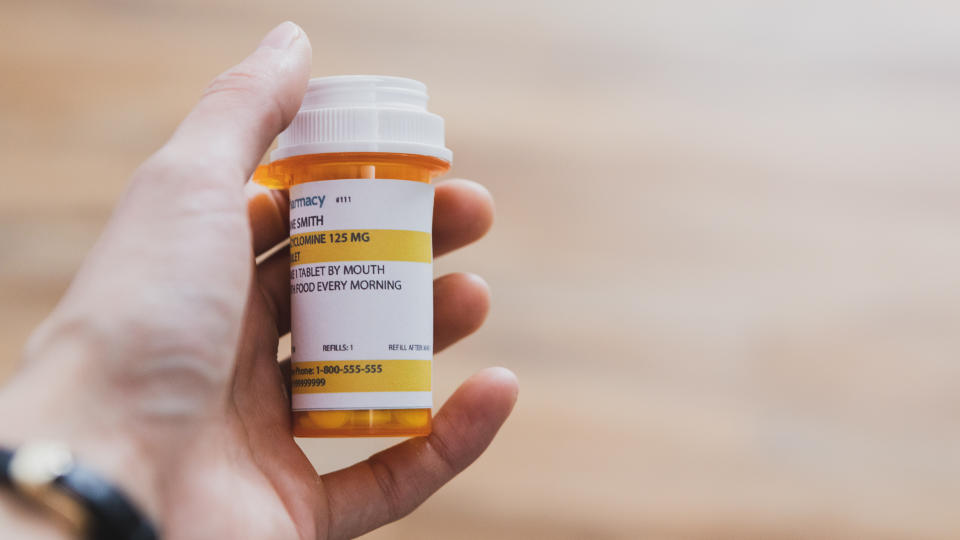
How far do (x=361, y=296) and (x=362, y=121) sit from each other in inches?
5.3

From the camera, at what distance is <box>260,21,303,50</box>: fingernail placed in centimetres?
69

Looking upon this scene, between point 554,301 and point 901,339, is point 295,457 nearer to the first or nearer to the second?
point 554,301

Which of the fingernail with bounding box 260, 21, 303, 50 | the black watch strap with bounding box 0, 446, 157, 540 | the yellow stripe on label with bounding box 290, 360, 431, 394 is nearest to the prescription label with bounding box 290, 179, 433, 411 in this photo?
the yellow stripe on label with bounding box 290, 360, 431, 394

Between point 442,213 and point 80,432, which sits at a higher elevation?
point 442,213

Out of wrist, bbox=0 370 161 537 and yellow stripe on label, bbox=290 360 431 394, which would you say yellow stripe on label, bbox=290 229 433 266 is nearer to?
yellow stripe on label, bbox=290 360 431 394

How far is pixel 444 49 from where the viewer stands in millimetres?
1130

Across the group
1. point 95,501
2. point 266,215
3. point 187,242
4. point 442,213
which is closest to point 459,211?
point 442,213

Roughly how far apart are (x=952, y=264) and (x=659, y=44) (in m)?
0.46

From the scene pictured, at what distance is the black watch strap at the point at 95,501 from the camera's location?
18.9 inches

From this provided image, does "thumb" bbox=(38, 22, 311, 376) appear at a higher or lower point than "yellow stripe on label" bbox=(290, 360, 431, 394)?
higher

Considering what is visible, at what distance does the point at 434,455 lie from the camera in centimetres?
80

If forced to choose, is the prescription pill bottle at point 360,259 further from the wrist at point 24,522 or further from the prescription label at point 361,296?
the wrist at point 24,522

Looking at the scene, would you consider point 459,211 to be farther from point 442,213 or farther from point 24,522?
point 24,522

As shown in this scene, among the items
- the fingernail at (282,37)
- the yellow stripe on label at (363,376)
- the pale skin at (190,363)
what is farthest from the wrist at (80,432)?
the fingernail at (282,37)
